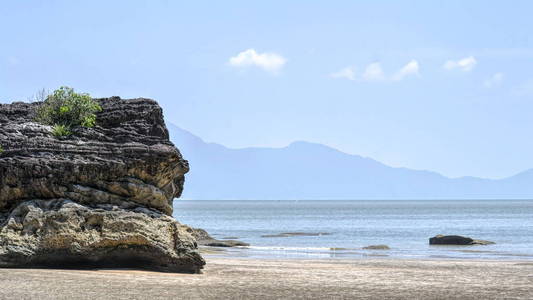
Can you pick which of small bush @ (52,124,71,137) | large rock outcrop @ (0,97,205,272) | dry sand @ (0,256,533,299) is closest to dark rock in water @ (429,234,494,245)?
dry sand @ (0,256,533,299)

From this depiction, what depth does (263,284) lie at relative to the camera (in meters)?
28.8

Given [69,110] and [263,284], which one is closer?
[263,284]

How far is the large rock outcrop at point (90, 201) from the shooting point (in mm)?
30031

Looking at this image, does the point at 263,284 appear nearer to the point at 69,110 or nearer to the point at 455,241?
the point at 69,110

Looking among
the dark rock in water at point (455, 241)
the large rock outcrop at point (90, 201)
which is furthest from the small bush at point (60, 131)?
the dark rock in water at point (455, 241)

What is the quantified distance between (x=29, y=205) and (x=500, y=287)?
58.3ft

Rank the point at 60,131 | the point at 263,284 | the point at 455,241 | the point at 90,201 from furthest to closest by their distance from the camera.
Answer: the point at 455,241 → the point at 60,131 → the point at 90,201 → the point at 263,284

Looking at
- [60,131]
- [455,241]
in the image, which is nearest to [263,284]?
[60,131]

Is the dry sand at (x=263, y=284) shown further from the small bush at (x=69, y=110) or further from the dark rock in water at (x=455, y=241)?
the dark rock in water at (x=455, y=241)

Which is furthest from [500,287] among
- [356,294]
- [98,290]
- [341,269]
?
[98,290]

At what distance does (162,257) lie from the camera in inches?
1233

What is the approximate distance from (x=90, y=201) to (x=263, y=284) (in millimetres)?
7582

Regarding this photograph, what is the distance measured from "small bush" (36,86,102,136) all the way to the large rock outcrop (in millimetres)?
855

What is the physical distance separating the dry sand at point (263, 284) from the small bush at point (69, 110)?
274 inches
